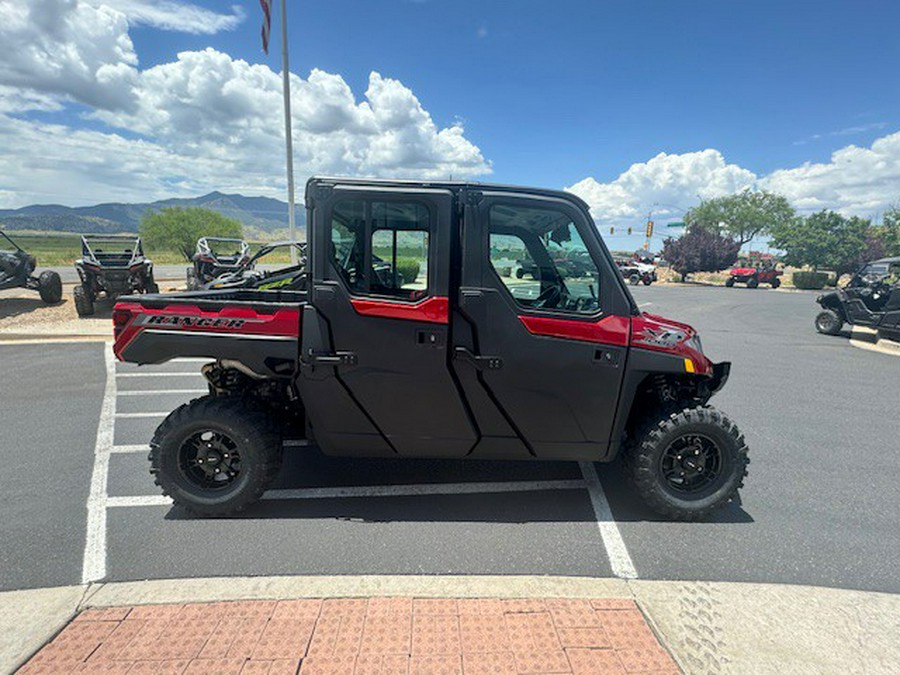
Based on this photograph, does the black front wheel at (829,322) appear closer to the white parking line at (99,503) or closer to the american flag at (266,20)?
the white parking line at (99,503)

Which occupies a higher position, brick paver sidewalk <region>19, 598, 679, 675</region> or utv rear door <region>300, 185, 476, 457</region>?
utv rear door <region>300, 185, 476, 457</region>

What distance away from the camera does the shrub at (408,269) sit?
9.09ft

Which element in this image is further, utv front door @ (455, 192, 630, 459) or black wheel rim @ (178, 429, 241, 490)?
black wheel rim @ (178, 429, 241, 490)

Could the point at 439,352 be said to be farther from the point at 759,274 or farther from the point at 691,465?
the point at 759,274

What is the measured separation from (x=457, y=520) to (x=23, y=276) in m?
12.6

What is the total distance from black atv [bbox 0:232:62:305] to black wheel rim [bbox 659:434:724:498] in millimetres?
13396

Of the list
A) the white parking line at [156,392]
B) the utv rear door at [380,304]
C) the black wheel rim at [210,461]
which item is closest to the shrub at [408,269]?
the utv rear door at [380,304]

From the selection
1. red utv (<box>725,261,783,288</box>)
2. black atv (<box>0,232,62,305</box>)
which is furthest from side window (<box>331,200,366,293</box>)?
red utv (<box>725,261,783,288</box>)

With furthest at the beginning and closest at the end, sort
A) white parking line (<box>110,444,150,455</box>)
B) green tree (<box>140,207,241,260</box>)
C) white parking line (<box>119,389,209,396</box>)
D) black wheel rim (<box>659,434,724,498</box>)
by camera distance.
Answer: green tree (<box>140,207,241,260</box>) → white parking line (<box>119,389,209,396</box>) → white parking line (<box>110,444,150,455</box>) → black wheel rim (<box>659,434,724,498</box>)

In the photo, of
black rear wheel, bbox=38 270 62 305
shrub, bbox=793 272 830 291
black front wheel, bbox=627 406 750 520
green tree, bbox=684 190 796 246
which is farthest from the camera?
green tree, bbox=684 190 796 246

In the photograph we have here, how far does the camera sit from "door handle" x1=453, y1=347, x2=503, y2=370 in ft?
8.89

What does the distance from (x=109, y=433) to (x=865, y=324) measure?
550 inches

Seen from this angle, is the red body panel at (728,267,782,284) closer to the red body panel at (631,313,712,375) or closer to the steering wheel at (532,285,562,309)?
the red body panel at (631,313,712,375)

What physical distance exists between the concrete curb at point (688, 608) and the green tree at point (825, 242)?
165 ft
